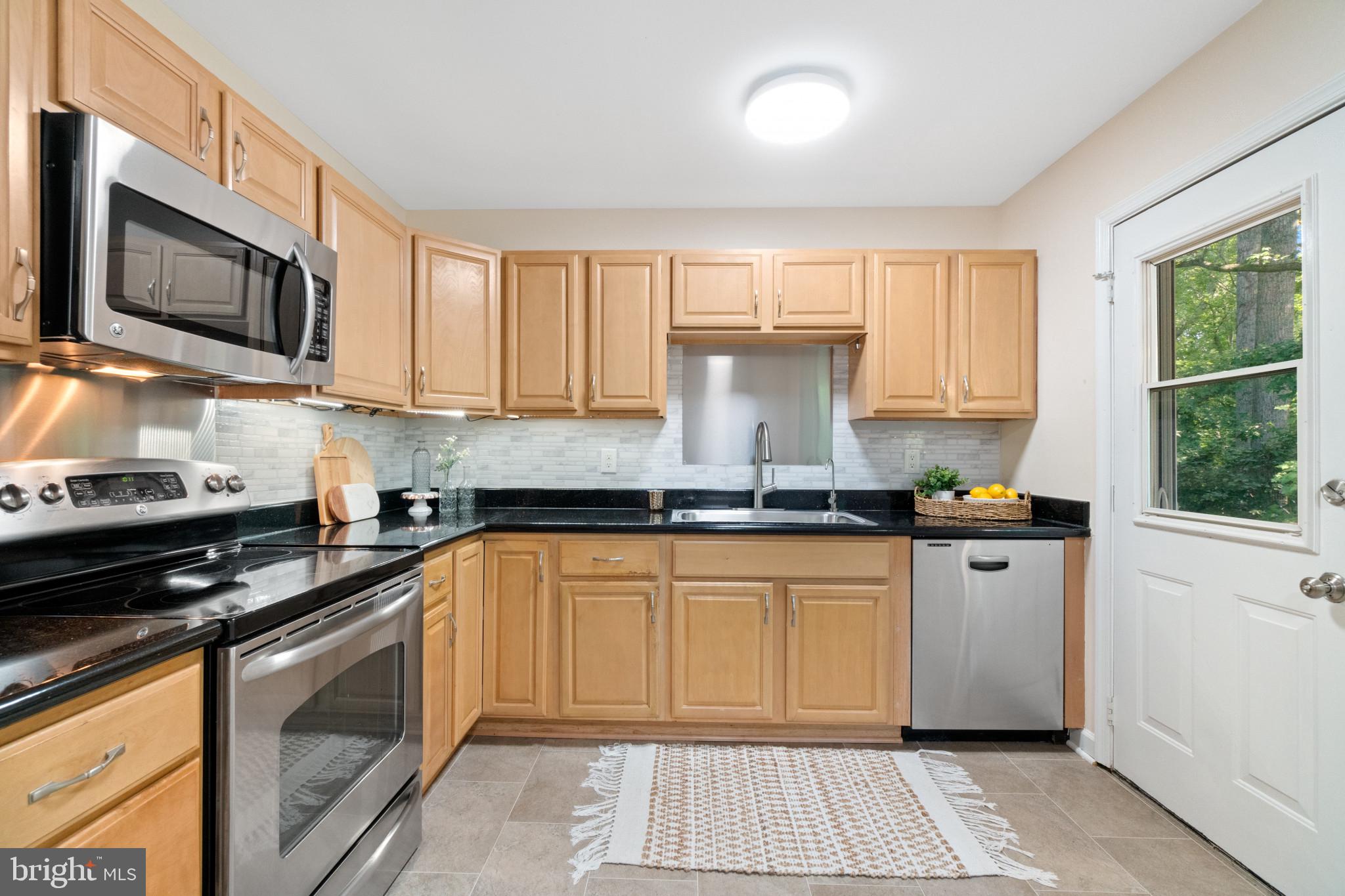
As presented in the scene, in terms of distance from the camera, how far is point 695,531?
2.54 meters

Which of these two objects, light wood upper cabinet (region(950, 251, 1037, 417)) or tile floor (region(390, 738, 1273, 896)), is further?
light wood upper cabinet (region(950, 251, 1037, 417))

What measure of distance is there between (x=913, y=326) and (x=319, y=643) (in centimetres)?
261

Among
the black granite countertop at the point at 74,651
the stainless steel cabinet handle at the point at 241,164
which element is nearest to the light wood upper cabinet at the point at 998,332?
the stainless steel cabinet handle at the point at 241,164

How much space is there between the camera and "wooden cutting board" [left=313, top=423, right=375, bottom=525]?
2438 millimetres

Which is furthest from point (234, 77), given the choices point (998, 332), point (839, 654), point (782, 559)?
point (998, 332)

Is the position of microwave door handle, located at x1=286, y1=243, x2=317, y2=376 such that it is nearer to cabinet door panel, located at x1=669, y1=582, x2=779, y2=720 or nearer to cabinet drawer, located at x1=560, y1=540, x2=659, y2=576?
cabinet drawer, located at x1=560, y1=540, x2=659, y2=576

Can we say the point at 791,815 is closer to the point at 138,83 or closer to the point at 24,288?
the point at 24,288

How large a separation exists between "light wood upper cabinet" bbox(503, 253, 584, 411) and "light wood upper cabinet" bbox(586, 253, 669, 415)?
81mm

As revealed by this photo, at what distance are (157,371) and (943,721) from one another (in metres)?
2.91

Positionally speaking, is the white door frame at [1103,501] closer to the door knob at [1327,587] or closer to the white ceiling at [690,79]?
the white ceiling at [690,79]

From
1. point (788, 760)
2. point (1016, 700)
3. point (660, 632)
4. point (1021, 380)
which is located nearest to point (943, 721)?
point (1016, 700)

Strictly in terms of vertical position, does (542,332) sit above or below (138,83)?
below

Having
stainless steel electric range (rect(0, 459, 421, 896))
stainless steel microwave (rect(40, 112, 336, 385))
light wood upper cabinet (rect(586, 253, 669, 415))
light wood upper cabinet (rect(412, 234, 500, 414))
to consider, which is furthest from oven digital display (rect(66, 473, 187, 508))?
light wood upper cabinet (rect(586, 253, 669, 415))

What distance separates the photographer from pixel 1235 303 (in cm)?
184
